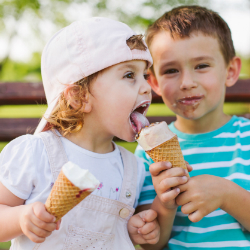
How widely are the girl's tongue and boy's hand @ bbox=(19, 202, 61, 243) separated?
0.68 meters

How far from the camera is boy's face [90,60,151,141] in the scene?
158 centimetres

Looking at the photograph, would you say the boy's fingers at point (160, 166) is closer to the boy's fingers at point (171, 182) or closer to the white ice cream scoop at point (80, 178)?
the boy's fingers at point (171, 182)

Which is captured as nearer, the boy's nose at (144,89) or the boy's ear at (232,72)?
the boy's nose at (144,89)

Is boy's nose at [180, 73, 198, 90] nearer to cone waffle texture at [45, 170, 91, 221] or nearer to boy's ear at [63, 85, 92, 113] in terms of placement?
boy's ear at [63, 85, 92, 113]

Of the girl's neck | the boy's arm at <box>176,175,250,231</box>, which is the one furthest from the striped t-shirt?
the girl's neck

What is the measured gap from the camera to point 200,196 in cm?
146

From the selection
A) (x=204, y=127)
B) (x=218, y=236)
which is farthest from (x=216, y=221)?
(x=204, y=127)

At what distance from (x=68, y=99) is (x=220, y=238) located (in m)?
1.28

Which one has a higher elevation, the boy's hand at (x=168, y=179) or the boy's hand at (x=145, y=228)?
the boy's hand at (x=168, y=179)

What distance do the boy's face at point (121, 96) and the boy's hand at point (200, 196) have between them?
42 centimetres

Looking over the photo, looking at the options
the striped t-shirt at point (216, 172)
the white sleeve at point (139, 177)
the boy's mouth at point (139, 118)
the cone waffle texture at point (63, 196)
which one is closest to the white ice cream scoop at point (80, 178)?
the cone waffle texture at point (63, 196)

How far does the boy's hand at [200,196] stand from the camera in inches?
56.6

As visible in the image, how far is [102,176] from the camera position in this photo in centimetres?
165

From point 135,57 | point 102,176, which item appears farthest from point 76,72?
point 102,176
